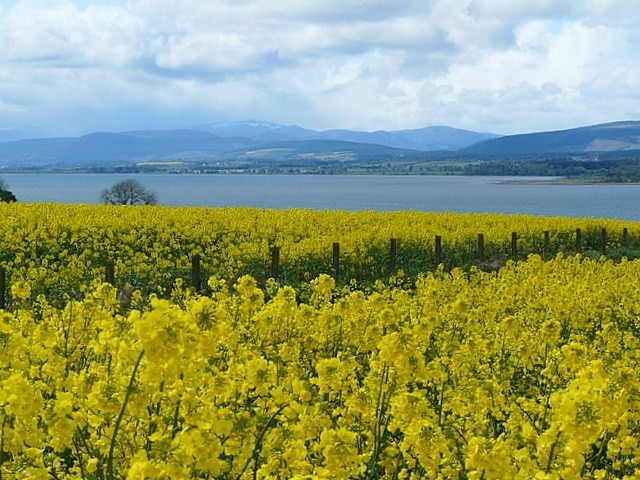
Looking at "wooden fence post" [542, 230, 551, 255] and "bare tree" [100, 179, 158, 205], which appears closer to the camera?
"wooden fence post" [542, 230, 551, 255]

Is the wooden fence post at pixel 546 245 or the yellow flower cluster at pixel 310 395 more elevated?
the yellow flower cluster at pixel 310 395

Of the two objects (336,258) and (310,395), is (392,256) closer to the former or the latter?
(336,258)

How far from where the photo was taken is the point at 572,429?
369cm

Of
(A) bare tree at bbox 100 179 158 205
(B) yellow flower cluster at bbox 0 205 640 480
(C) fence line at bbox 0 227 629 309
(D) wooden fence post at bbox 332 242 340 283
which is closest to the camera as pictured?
→ (B) yellow flower cluster at bbox 0 205 640 480

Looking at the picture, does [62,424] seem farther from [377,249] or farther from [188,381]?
[377,249]

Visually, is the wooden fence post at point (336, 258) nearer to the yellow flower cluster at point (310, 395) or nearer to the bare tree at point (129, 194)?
the yellow flower cluster at point (310, 395)

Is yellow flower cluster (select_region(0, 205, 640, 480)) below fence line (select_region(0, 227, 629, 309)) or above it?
above

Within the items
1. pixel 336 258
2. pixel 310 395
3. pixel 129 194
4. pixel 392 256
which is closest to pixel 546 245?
pixel 392 256

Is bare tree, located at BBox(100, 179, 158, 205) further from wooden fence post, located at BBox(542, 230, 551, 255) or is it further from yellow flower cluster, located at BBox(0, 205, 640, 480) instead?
yellow flower cluster, located at BBox(0, 205, 640, 480)

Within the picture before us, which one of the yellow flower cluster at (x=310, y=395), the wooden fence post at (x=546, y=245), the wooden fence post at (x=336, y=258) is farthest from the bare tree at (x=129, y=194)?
the yellow flower cluster at (x=310, y=395)

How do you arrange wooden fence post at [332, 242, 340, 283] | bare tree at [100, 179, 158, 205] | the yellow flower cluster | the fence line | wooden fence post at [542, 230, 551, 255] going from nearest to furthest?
1. the yellow flower cluster
2. the fence line
3. wooden fence post at [332, 242, 340, 283]
4. wooden fence post at [542, 230, 551, 255]
5. bare tree at [100, 179, 158, 205]

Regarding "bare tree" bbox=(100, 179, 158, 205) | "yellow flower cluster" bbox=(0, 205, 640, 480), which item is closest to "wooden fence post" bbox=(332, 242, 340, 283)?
"yellow flower cluster" bbox=(0, 205, 640, 480)

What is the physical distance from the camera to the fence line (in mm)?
15788

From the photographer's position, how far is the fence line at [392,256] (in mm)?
15788
